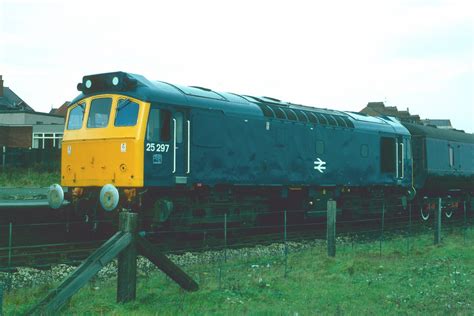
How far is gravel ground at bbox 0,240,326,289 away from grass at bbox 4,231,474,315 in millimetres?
538

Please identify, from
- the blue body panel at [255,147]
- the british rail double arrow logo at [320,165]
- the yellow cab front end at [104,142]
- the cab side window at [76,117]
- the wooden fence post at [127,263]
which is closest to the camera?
the wooden fence post at [127,263]

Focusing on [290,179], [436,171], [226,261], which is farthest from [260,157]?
[436,171]

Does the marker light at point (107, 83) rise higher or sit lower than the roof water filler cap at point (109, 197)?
higher

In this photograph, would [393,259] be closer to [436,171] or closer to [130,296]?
[130,296]

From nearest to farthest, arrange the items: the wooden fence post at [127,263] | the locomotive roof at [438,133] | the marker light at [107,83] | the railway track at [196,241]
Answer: the wooden fence post at [127,263]
the railway track at [196,241]
the marker light at [107,83]
the locomotive roof at [438,133]

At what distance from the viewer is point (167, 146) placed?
13531 mm

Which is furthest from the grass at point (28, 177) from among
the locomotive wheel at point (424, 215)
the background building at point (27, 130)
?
the locomotive wheel at point (424, 215)

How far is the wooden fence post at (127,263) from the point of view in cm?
742

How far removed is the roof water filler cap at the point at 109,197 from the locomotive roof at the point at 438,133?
1461 cm

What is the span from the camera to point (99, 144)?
13570 millimetres

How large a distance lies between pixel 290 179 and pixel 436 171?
904 cm

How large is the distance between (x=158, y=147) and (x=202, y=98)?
211 cm

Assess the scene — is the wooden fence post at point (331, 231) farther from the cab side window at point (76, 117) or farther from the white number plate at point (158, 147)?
the cab side window at point (76, 117)

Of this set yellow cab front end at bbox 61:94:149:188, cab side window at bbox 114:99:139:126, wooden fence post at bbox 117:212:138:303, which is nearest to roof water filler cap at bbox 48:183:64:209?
yellow cab front end at bbox 61:94:149:188
